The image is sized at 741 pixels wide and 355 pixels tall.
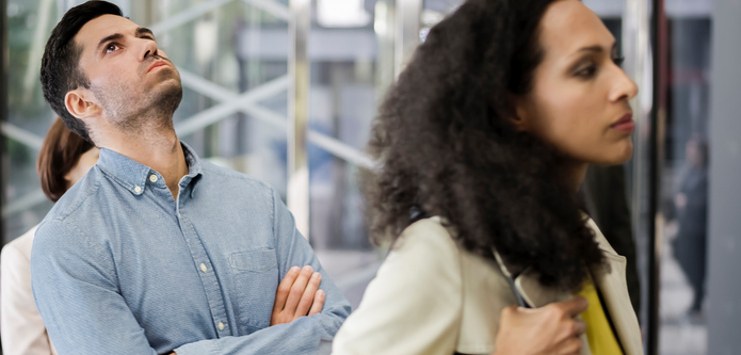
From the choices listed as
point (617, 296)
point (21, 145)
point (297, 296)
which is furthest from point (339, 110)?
point (617, 296)

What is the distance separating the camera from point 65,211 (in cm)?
93

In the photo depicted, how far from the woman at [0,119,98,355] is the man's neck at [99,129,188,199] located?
201 mm

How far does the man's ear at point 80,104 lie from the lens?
965 mm

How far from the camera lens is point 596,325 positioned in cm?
72

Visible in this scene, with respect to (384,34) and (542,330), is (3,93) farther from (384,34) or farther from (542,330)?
(542,330)

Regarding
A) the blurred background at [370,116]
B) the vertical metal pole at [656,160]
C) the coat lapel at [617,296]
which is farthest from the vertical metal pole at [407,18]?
the coat lapel at [617,296]

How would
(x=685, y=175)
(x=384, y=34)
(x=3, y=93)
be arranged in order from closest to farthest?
(x=685, y=175), (x=384, y=34), (x=3, y=93)

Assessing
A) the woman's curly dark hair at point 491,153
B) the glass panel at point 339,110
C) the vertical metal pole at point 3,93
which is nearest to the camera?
the woman's curly dark hair at point 491,153

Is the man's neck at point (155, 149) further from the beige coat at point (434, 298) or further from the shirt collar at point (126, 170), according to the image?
the beige coat at point (434, 298)

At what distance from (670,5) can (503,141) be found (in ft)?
8.49

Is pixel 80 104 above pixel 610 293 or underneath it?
above

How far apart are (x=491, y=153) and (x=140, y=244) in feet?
1.43

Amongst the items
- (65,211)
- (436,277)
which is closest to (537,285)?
(436,277)

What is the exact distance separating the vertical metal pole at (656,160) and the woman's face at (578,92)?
236 cm
